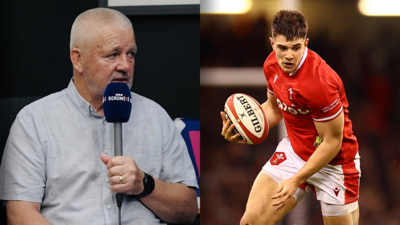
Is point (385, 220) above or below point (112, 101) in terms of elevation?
below

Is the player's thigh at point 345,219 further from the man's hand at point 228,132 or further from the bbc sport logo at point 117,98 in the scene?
the bbc sport logo at point 117,98

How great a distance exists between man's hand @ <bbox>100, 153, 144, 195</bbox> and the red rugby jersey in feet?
2.11

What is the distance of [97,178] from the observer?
1806mm

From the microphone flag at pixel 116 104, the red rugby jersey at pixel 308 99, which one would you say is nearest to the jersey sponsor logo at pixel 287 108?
the red rugby jersey at pixel 308 99

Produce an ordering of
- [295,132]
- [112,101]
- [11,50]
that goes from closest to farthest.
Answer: [112,101], [295,132], [11,50]

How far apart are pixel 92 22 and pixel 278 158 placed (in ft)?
3.17

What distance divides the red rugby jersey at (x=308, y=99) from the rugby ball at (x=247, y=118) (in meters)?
0.11

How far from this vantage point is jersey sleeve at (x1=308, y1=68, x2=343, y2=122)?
1.66 metres

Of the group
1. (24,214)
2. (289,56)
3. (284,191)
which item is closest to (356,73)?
(289,56)

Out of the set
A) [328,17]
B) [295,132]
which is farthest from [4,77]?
[328,17]

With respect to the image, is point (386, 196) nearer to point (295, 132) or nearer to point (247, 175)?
point (295, 132)

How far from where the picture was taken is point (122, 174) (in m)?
1.62

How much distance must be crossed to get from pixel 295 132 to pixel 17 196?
1135 millimetres

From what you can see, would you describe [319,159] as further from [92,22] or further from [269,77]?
[92,22]
